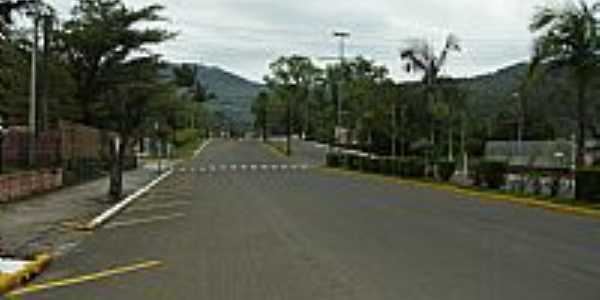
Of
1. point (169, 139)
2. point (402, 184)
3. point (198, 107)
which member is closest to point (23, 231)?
point (402, 184)

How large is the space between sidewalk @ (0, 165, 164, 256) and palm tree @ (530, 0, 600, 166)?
49.4 ft

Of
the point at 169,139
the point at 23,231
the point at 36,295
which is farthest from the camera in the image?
the point at 169,139

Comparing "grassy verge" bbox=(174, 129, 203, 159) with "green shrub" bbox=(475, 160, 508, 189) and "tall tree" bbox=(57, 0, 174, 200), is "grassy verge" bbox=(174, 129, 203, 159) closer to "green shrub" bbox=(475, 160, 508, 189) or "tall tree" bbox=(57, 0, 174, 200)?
"tall tree" bbox=(57, 0, 174, 200)

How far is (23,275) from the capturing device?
37.7 ft

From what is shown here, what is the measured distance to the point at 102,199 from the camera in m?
28.2

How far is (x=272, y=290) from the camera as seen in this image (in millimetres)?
10375

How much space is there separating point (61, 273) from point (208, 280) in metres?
2.24

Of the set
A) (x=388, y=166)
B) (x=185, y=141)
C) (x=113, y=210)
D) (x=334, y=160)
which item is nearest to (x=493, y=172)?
(x=113, y=210)

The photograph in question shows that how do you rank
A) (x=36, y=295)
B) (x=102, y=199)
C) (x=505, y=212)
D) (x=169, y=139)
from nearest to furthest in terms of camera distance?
(x=36, y=295)
(x=505, y=212)
(x=102, y=199)
(x=169, y=139)

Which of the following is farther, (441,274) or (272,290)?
(441,274)

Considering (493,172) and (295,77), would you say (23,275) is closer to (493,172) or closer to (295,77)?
(493,172)

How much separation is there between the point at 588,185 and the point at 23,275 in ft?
58.0

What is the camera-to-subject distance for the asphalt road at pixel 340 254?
1042 cm

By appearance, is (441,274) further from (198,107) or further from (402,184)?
(198,107)
